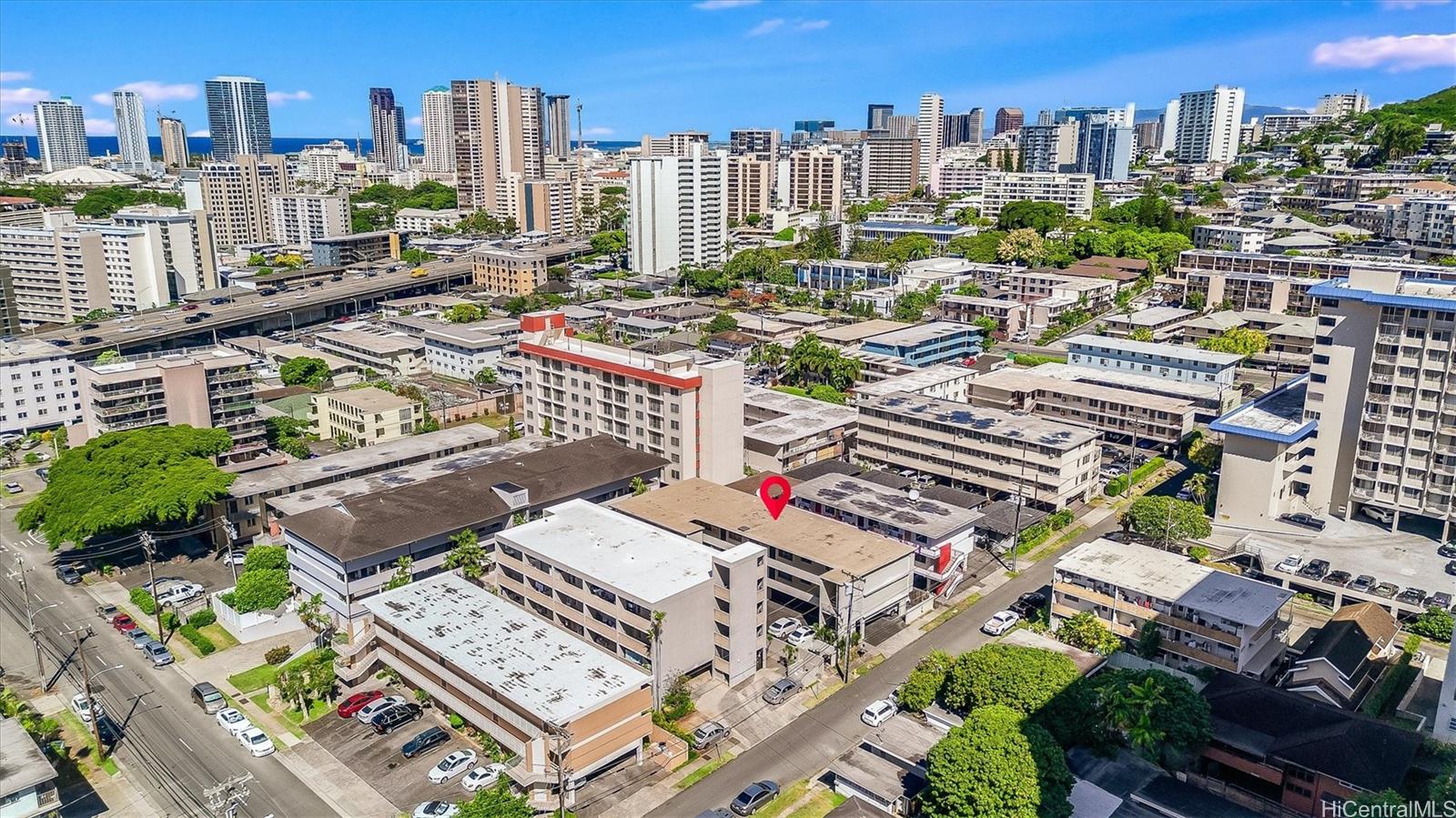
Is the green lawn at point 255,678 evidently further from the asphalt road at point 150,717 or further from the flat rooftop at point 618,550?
the flat rooftop at point 618,550

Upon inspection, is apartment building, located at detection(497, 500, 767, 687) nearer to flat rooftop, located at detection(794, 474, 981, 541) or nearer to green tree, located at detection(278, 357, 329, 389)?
flat rooftop, located at detection(794, 474, 981, 541)

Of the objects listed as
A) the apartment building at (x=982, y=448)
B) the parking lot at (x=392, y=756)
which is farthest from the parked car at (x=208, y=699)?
the apartment building at (x=982, y=448)

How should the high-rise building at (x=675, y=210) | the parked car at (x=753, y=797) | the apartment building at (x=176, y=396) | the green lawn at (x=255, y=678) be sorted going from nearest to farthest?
the parked car at (x=753, y=797)
the green lawn at (x=255, y=678)
the apartment building at (x=176, y=396)
the high-rise building at (x=675, y=210)

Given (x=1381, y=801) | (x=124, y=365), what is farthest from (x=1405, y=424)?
(x=124, y=365)

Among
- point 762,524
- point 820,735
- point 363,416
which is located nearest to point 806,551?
point 762,524

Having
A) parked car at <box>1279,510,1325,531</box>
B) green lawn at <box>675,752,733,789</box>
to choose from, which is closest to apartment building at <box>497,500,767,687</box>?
green lawn at <box>675,752,733,789</box>

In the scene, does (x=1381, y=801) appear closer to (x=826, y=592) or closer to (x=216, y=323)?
(x=826, y=592)
